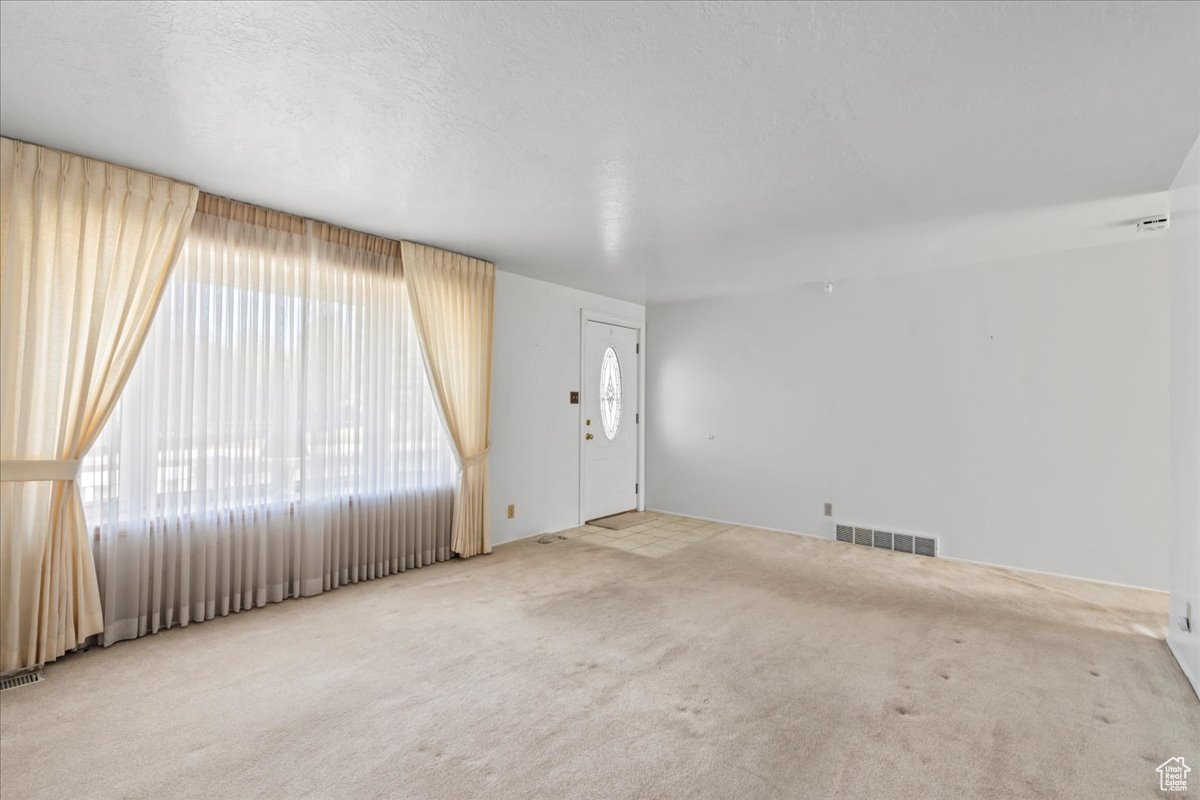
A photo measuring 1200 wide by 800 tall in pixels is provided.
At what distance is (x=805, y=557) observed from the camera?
16.5 feet

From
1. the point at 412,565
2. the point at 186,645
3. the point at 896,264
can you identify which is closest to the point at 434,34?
the point at 186,645

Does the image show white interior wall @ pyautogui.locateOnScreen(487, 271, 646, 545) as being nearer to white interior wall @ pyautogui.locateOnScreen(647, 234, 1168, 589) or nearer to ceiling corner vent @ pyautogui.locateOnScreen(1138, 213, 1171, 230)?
white interior wall @ pyautogui.locateOnScreen(647, 234, 1168, 589)

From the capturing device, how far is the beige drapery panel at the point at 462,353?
14.9ft

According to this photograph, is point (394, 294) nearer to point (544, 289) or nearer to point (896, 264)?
point (544, 289)

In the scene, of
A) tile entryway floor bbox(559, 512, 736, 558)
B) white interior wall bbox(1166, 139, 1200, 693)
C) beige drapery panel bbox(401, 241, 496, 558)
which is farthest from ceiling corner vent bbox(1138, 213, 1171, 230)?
beige drapery panel bbox(401, 241, 496, 558)

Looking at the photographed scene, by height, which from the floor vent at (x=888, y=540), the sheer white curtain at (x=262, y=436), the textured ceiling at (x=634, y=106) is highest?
the textured ceiling at (x=634, y=106)

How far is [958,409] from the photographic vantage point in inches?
196

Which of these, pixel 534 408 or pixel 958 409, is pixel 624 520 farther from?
pixel 958 409

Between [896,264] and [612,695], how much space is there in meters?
4.30

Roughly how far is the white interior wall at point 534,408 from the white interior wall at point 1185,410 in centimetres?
453

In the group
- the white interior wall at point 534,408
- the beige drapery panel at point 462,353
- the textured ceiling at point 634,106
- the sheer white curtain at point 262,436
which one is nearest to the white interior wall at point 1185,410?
the textured ceiling at point 634,106

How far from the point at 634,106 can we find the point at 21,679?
150 inches

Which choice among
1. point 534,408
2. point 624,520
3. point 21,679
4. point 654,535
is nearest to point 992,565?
point 654,535

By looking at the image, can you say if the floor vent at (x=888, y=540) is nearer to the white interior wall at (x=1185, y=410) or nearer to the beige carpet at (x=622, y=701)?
the beige carpet at (x=622, y=701)
